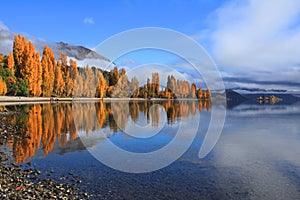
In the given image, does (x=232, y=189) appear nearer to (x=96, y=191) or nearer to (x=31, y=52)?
(x=96, y=191)

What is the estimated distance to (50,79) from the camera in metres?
94.3

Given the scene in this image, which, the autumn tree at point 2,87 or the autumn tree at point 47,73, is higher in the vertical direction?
the autumn tree at point 47,73

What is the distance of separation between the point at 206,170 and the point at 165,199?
15.9ft

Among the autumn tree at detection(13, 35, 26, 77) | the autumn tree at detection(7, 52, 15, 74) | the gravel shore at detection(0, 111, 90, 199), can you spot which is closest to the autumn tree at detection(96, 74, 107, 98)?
the autumn tree at detection(13, 35, 26, 77)

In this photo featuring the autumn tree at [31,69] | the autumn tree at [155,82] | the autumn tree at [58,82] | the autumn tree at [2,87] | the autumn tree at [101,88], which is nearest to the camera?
the autumn tree at [2,87]

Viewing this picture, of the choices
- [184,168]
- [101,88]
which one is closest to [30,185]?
[184,168]

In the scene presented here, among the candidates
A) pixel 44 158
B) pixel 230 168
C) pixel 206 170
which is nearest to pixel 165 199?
pixel 206 170

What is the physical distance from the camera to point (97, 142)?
883 inches

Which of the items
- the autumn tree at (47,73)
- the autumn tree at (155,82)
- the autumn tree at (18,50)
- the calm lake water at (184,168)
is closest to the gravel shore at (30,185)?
the calm lake water at (184,168)

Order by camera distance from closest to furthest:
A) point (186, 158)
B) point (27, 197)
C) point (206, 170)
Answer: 1. point (27, 197)
2. point (206, 170)
3. point (186, 158)

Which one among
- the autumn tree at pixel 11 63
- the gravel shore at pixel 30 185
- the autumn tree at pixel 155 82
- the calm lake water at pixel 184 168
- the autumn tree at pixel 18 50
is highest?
the autumn tree at pixel 18 50

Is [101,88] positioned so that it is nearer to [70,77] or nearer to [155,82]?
[70,77]

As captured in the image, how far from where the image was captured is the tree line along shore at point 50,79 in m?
78.4

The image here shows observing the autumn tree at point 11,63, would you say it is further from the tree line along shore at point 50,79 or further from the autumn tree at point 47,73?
the autumn tree at point 47,73
